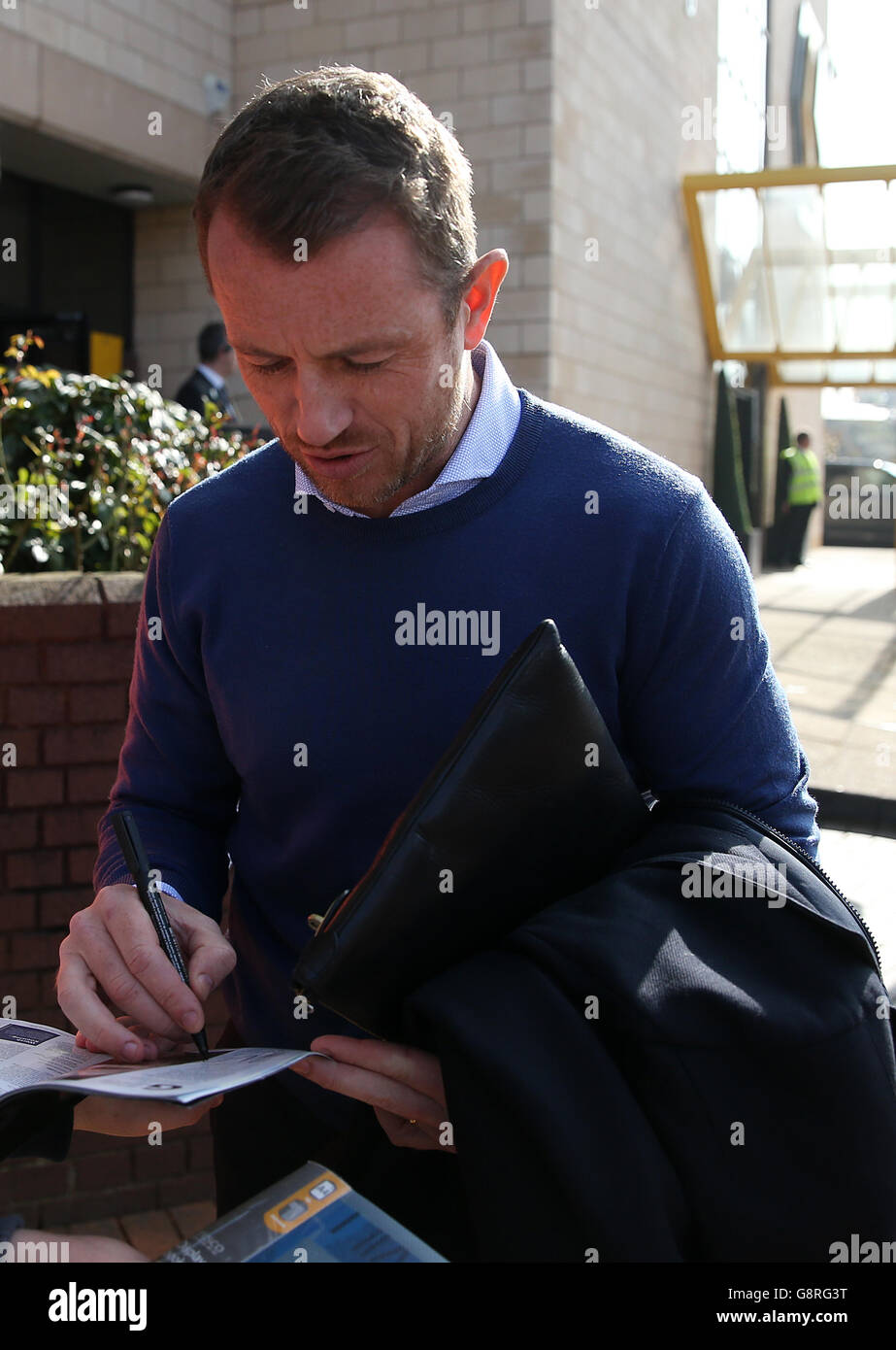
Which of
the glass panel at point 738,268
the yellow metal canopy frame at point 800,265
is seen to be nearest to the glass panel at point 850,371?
the yellow metal canopy frame at point 800,265

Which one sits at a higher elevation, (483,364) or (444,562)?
(483,364)

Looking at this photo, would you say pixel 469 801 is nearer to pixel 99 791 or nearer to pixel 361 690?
pixel 361 690

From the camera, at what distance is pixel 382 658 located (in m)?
1.45

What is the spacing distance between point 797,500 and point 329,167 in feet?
58.0

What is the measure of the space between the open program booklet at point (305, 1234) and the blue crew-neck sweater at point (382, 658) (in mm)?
524

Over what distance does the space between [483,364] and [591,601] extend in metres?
0.40

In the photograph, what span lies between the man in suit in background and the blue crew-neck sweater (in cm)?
588

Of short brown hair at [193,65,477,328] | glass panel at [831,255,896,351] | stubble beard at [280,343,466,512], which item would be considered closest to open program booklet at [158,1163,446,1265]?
stubble beard at [280,343,466,512]

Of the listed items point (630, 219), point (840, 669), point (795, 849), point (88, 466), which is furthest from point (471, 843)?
point (630, 219)

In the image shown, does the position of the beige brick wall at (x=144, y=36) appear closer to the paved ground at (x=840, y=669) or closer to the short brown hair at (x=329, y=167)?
the paved ground at (x=840, y=669)

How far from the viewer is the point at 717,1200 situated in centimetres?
99

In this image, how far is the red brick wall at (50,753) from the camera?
114 inches
